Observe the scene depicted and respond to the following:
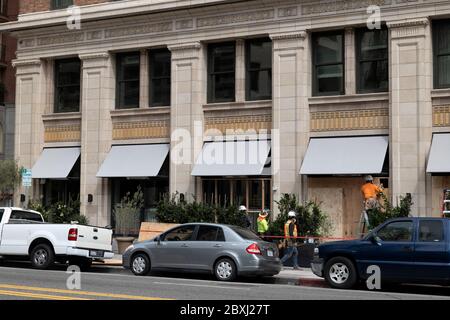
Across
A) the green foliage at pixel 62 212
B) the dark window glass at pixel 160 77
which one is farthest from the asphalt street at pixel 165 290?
the dark window glass at pixel 160 77

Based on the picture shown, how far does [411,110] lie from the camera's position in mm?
22656

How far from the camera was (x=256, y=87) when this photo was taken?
26.0 meters

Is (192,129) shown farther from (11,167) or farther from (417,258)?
(417,258)

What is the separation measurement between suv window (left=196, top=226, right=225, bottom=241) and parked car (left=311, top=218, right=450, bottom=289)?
2.78m

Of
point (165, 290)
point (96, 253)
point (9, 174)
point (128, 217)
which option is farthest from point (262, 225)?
point (9, 174)

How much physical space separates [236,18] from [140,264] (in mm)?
11119

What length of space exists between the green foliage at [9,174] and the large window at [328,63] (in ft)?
42.6

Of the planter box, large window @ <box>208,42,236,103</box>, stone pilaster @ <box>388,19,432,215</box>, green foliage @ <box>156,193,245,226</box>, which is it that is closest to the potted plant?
green foliage @ <box>156,193,245,226</box>

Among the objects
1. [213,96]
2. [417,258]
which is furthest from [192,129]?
[417,258]

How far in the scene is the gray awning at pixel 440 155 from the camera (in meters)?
21.6

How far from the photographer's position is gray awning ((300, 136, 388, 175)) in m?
22.9

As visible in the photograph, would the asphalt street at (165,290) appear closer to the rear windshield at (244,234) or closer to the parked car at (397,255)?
the parked car at (397,255)

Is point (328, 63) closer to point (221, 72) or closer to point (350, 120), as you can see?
point (350, 120)

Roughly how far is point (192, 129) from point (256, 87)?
289 centimetres
